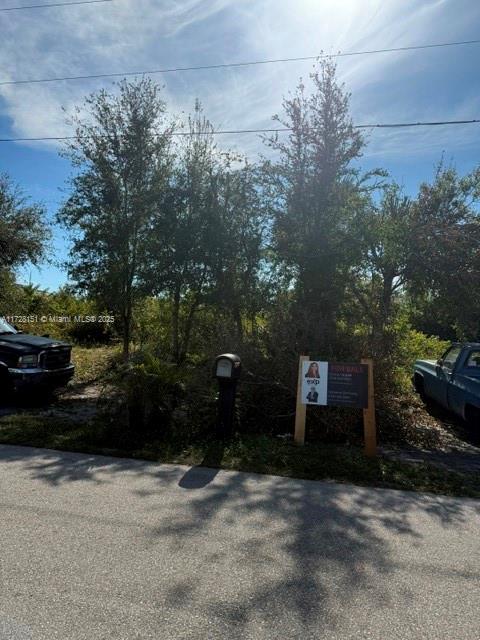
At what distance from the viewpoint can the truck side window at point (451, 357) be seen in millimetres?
9038

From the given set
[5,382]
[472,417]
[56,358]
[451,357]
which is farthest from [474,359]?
[5,382]

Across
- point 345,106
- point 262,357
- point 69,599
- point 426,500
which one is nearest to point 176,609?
point 69,599

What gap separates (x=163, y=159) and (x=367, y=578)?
1137 centimetres

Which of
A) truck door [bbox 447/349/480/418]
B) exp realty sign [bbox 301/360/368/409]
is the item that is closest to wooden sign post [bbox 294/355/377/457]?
exp realty sign [bbox 301/360/368/409]

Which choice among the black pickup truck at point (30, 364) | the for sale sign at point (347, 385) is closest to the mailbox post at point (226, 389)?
the for sale sign at point (347, 385)

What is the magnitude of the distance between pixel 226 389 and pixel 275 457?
1.19 meters

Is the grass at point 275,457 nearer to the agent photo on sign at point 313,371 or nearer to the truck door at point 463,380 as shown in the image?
the agent photo on sign at point 313,371

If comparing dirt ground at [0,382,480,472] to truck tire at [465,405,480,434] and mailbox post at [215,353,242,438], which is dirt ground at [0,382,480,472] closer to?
truck tire at [465,405,480,434]

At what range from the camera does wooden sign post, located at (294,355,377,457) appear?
20.6ft

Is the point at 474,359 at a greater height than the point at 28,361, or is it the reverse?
the point at 474,359

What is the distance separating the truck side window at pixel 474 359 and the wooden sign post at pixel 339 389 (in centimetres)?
298

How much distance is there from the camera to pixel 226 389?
6.65 metres

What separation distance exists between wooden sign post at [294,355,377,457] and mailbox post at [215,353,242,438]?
0.88m

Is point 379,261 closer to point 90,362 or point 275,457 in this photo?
point 275,457
